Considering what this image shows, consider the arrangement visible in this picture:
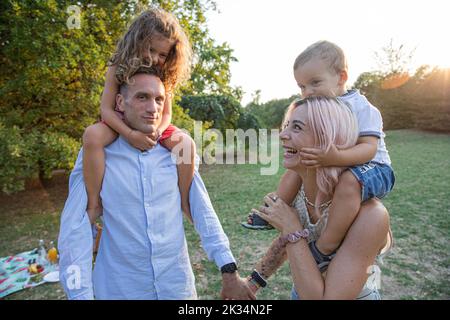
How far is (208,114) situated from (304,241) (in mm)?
15737

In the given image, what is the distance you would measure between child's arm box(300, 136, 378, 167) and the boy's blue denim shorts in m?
0.04

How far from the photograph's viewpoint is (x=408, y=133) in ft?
82.2

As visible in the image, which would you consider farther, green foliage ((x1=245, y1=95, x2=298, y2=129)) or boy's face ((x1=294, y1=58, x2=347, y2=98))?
green foliage ((x1=245, y1=95, x2=298, y2=129))

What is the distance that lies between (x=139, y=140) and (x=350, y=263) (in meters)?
1.29

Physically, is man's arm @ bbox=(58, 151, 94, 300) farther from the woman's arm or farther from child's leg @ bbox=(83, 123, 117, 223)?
the woman's arm

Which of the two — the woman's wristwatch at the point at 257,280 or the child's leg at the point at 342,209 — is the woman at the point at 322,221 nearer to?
the child's leg at the point at 342,209

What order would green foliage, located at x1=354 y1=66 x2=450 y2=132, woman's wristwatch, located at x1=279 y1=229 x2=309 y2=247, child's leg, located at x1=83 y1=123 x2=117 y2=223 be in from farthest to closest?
green foliage, located at x1=354 y1=66 x2=450 y2=132 < child's leg, located at x1=83 y1=123 x2=117 y2=223 < woman's wristwatch, located at x1=279 y1=229 x2=309 y2=247

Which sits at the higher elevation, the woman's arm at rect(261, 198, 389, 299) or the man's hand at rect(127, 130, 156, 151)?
the man's hand at rect(127, 130, 156, 151)

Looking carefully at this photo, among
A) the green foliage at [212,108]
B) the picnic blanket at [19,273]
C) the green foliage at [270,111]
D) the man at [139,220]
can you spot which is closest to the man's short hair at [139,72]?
the man at [139,220]

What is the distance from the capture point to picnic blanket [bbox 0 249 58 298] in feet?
14.3

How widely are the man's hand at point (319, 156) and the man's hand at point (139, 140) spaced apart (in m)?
0.92

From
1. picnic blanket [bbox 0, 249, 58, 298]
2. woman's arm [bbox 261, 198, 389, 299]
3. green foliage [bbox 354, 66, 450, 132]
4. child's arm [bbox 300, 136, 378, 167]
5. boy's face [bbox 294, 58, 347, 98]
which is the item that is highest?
green foliage [bbox 354, 66, 450, 132]

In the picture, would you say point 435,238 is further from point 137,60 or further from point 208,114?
point 208,114

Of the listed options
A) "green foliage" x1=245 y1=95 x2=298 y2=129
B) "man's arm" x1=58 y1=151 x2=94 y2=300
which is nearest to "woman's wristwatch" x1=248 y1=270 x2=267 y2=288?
"man's arm" x1=58 y1=151 x2=94 y2=300
